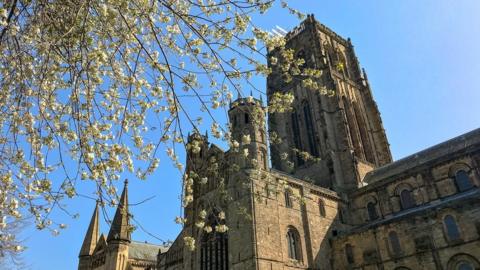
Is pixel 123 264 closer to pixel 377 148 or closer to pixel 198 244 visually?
pixel 198 244

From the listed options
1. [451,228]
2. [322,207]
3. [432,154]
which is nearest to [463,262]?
[451,228]

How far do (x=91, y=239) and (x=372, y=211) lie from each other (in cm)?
2954

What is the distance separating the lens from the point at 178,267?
3275 centimetres

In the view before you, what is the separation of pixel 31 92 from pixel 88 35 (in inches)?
63.3

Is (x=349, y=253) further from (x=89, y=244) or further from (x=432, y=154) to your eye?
(x=89, y=244)

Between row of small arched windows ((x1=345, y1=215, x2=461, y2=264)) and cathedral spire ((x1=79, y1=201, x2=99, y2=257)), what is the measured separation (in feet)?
85.5

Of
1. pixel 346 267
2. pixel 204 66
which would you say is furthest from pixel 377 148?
pixel 204 66

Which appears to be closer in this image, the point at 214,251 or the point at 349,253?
the point at 214,251

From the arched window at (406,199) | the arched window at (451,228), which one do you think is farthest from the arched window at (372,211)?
the arched window at (451,228)

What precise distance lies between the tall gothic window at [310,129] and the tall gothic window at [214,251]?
1690 centimetres

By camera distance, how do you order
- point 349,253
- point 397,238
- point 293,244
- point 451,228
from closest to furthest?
point 451,228 < point 397,238 < point 293,244 < point 349,253

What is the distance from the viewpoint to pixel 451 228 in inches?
1017

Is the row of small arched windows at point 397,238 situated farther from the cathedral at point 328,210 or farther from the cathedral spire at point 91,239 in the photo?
the cathedral spire at point 91,239

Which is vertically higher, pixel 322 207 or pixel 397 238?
pixel 322 207
